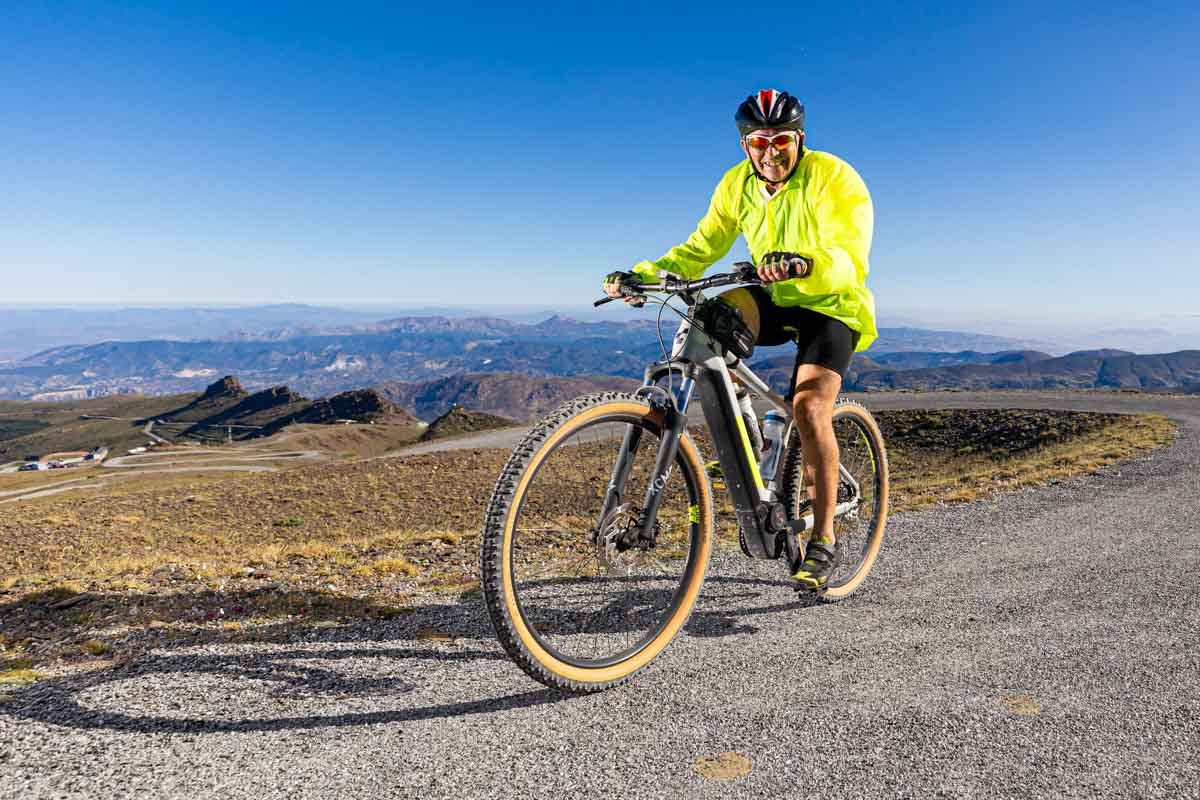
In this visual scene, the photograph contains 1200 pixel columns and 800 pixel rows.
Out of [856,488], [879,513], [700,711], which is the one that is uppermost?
[856,488]

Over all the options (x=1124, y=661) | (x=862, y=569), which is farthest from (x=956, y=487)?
(x=1124, y=661)

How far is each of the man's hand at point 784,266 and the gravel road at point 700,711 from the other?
2.34 meters

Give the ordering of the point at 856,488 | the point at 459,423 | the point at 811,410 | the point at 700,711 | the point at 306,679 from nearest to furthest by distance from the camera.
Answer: the point at 700,711
the point at 306,679
the point at 811,410
the point at 856,488
the point at 459,423

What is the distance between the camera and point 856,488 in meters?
Result: 5.96

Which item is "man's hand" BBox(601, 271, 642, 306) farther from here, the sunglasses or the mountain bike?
the sunglasses

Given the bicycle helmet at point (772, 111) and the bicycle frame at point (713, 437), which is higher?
the bicycle helmet at point (772, 111)

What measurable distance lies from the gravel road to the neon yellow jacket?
2278 millimetres

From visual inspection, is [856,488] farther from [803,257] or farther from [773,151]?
[773,151]

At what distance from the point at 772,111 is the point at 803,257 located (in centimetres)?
117

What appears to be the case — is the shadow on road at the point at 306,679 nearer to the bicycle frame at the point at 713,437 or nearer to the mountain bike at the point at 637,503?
the mountain bike at the point at 637,503

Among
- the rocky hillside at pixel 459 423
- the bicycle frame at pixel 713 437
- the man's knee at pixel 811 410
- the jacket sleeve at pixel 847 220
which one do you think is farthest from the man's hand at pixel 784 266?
the rocky hillside at pixel 459 423

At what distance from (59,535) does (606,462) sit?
746 inches

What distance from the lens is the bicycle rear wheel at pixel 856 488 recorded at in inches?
229

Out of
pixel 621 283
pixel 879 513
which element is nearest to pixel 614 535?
pixel 621 283
